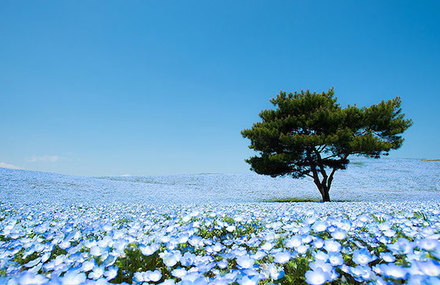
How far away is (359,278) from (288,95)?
1322cm

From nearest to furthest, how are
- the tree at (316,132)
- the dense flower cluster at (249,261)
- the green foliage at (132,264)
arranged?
the dense flower cluster at (249,261) < the green foliage at (132,264) < the tree at (316,132)

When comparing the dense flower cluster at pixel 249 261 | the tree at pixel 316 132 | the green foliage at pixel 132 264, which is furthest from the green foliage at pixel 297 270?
the tree at pixel 316 132

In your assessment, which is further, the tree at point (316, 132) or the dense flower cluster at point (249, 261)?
the tree at point (316, 132)

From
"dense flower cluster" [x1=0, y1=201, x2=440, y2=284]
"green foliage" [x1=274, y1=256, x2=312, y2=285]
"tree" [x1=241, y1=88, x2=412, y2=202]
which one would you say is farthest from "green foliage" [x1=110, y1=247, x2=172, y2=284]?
"tree" [x1=241, y1=88, x2=412, y2=202]

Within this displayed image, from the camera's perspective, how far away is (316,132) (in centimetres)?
1247

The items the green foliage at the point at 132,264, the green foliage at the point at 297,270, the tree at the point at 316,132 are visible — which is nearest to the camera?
the green foliage at the point at 297,270

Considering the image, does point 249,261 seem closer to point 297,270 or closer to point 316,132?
point 297,270

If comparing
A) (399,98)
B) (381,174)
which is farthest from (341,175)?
(399,98)

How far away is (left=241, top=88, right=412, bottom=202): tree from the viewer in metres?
11.5

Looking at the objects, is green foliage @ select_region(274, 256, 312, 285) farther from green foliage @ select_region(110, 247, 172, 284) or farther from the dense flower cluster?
green foliage @ select_region(110, 247, 172, 284)

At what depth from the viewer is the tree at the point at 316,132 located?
451 inches

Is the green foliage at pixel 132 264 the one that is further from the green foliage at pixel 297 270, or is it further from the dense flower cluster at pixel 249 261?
the green foliage at pixel 297 270

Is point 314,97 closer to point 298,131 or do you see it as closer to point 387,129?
point 298,131

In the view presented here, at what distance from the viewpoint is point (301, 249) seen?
5.28 feet
